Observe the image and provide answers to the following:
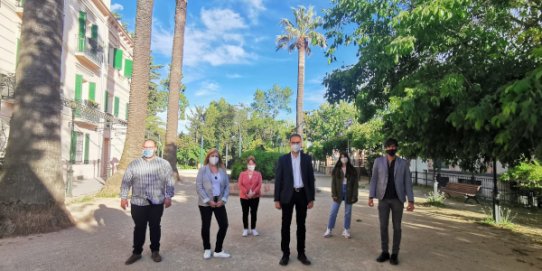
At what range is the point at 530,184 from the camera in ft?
38.8

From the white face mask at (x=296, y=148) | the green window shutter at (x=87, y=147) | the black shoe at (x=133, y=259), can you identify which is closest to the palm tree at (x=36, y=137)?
the black shoe at (x=133, y=259)

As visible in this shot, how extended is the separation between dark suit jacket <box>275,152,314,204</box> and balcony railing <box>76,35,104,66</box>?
15345 millimetres

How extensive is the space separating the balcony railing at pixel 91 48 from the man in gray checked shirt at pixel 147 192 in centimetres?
1439

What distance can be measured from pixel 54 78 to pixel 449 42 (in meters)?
7.82

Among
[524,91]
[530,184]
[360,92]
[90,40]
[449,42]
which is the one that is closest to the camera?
[524,91]

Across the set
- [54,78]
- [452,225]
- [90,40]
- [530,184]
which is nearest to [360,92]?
[452,225]

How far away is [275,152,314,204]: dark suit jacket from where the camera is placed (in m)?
5.07

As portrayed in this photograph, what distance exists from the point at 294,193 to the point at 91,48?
55.6 ft

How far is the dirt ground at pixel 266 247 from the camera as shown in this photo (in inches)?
195

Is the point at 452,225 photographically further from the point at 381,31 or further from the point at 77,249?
the point at 77,249

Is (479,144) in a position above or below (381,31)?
below

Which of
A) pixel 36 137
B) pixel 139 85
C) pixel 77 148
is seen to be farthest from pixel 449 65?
pixel 77 148

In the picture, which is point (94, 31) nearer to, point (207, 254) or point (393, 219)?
point (207, 254)

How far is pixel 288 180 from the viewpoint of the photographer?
5102 mm
